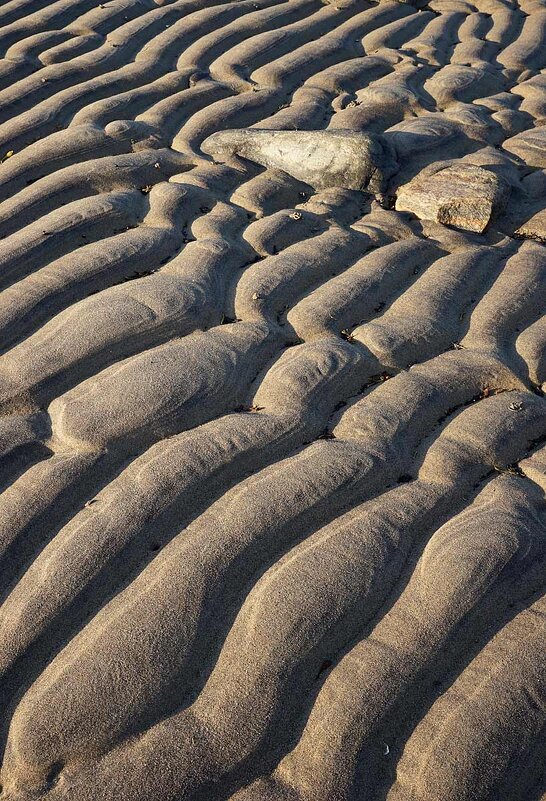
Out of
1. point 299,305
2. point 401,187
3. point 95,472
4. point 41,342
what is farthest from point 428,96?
point 95,472

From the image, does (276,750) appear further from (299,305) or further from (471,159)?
(471,159)

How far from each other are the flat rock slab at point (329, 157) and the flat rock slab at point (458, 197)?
27cm

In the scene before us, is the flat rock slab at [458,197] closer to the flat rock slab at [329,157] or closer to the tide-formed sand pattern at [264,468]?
the tide-formed sand pattern at [264,468]

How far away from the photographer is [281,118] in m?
6.33

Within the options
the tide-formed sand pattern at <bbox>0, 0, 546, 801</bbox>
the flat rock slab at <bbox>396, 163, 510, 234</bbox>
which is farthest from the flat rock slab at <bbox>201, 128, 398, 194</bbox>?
the flat rock slab at <bbox>396, 163, 510, 234</bbox>

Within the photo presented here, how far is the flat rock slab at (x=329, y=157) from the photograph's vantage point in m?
5.42

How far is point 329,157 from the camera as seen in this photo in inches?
215

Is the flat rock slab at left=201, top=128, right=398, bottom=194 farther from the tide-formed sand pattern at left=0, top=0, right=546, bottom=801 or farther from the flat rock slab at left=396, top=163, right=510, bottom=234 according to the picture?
the flat rock slab at left=396, top=163, right=510, bottom=234

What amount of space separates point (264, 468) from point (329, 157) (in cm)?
311

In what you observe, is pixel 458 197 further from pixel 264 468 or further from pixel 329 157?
pixel 264 468

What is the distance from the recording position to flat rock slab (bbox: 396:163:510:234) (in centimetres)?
511

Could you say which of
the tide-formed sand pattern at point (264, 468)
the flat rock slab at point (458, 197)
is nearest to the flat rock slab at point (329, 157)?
the tide-formed sand pattern at point (264, 468)

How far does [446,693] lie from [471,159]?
463 centimetres

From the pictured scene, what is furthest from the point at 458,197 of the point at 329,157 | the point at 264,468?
the point at 264,468
